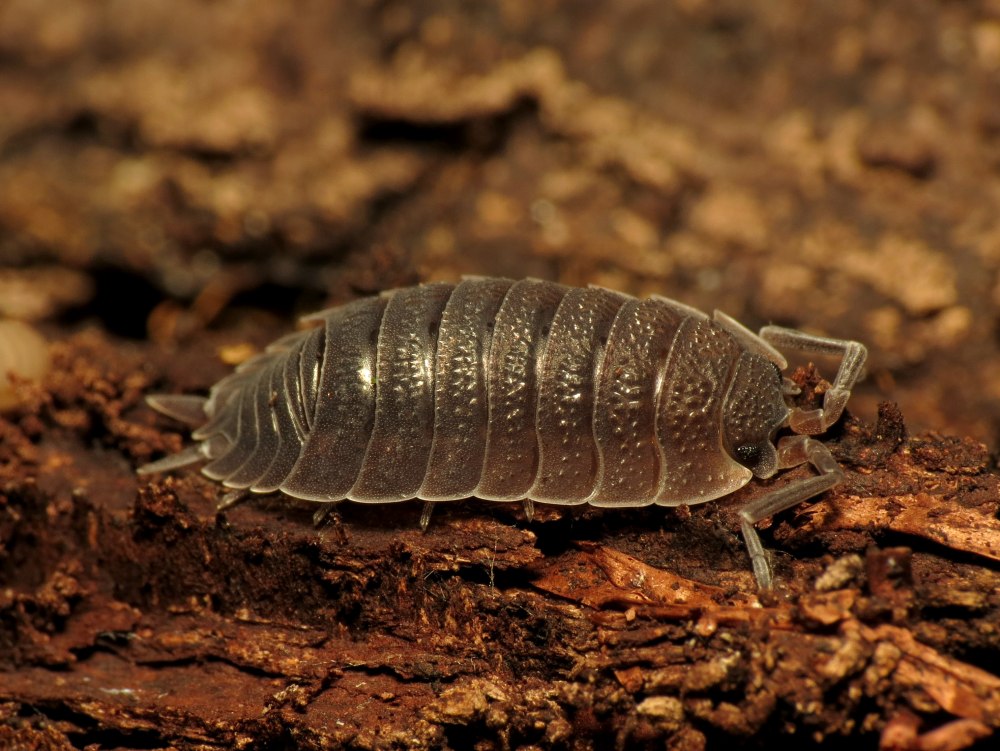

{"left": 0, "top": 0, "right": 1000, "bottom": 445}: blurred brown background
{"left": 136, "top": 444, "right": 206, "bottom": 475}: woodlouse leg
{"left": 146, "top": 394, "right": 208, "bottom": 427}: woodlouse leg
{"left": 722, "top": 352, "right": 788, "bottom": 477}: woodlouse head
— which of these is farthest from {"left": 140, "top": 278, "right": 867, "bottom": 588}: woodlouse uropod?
{"left": 0, "top": 0, "right": 1000, "bottom": 445}: blurred brown background

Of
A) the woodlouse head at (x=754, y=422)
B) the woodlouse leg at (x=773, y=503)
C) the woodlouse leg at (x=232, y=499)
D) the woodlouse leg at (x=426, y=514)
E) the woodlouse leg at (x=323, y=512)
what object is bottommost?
the woodlouse leg at (x=232, y=499)

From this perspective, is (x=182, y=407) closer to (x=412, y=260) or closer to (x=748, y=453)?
(x=412, y=260)

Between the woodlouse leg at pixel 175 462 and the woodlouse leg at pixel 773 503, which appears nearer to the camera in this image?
the woodlouse leg at pixel 773 503

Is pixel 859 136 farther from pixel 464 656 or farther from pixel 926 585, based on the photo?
pixel 464 656

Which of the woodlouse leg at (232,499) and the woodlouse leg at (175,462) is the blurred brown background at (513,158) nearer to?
the woodlouse leg at (175,462)

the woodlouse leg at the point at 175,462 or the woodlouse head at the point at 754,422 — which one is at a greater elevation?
the woodlouse head at the point at 754,422

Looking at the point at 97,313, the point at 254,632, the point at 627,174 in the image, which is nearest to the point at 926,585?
the point at 254,632

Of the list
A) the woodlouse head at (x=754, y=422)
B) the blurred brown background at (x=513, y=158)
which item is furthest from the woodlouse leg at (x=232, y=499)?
the blurred brown background at (x=513, y=158)

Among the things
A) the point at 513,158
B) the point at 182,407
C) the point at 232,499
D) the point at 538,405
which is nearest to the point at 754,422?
the point at 538,405
